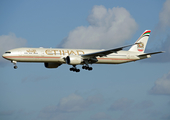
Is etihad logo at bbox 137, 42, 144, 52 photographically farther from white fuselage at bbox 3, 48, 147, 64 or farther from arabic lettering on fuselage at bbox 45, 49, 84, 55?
arabic lettering on fuselage at bbox 45, 49, 84, 55

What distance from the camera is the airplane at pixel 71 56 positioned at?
207 feet

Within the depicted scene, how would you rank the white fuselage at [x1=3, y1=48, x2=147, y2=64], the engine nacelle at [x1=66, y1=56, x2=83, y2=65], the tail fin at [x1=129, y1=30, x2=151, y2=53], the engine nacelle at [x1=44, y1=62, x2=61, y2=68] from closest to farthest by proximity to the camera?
the white fuselage at [x1=3, y1=48, x2=147, y2=64], the engine nacelle at [x1=66, y1=56, x2=83, y2=65], the engine nacelle at [x1=44, y1=62, x2=61, y2=68], the tail fin at [x1=129, y1=30, x2=151, y2=53]

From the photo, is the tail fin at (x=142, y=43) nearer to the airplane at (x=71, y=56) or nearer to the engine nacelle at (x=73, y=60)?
the airplane at (x=71, y=56)

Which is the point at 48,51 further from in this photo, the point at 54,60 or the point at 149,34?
the point at 149,34

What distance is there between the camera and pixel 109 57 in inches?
2741

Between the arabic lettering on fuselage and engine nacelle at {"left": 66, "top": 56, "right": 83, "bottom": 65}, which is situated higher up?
the arabic lettering on fuselage

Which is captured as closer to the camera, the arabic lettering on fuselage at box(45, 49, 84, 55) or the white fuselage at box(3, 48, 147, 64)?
the white fuselage at box(3, 48, 147, 64)

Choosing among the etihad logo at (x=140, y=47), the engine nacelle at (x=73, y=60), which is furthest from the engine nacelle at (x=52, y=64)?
the etihad logo at (x=140, y=47)

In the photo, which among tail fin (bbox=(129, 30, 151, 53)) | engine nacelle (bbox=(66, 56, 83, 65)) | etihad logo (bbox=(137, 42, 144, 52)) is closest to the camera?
engine nacelle (bbox=(66, 56, 83, 65))

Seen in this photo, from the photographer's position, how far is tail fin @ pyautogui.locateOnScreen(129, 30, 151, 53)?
75.7m

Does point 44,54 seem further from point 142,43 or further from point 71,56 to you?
point 142,43

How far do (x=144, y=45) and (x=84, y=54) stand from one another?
17.5m

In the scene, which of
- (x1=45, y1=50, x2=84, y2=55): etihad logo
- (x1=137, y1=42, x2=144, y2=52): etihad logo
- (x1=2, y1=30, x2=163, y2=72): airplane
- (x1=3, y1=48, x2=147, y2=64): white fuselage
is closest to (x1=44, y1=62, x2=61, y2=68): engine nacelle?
(x1=2, y1=30, x2=163, y2=72): airplane

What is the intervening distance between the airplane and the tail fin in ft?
5.90
